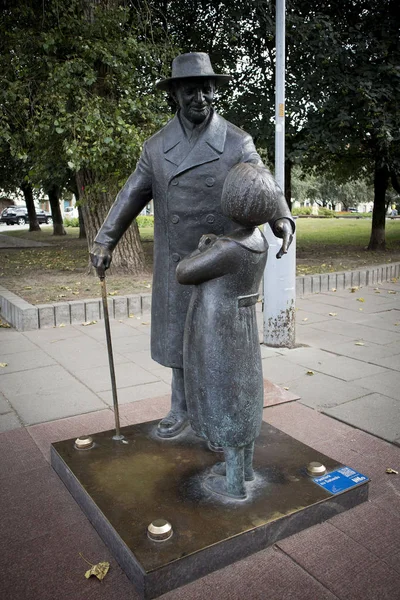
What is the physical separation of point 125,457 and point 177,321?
0.83m

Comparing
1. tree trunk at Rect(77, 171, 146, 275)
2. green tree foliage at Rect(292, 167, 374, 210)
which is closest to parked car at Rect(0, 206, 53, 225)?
green tree foliage at Rect(292, 167, 374, 210)

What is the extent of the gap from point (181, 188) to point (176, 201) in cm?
7

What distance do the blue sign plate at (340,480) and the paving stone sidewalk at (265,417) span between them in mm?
132

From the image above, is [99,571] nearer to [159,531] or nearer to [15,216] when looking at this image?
[159,531]

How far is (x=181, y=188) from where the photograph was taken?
9.18 ft

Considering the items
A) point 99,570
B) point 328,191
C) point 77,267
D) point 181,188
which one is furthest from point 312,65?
point 328,191

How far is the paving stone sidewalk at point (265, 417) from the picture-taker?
88.3 inches

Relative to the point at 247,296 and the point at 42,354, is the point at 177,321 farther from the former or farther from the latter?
the point at 42,354

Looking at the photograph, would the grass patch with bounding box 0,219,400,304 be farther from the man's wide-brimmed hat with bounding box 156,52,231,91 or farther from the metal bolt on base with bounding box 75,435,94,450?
the man's wide-brimmed hat with bounding box 156,52,231,91

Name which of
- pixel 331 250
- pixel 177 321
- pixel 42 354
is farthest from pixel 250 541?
pixel 331 250

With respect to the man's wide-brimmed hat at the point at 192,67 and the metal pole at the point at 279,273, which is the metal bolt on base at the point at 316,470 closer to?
the man's wide-brimmed hat at the point at 192,67

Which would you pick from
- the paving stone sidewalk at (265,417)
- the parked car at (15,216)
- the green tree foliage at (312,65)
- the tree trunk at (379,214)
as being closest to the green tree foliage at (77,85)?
the green tree foliage at (312,65)

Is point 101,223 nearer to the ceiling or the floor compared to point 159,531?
nearer to the ceiling

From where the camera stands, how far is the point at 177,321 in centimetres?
301
